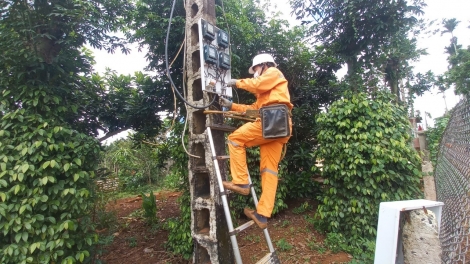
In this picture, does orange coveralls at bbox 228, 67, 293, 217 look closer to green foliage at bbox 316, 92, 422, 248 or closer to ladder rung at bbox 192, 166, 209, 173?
ladder rung at bbox 192, 166, 209, 173

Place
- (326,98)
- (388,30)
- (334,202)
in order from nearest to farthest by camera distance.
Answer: (334,202) → (388,30) → (326,98)

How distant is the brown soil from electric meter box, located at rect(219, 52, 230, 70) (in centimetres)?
295

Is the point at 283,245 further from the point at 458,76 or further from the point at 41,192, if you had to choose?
the point at 458,76

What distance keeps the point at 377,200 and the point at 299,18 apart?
4958mm

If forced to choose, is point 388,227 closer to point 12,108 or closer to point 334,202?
point 334,202

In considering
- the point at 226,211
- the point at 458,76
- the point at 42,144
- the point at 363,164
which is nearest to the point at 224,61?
the point at 226,211

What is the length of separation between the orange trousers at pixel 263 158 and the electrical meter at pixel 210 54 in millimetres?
1016

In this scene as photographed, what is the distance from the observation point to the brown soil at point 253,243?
4.11 metres

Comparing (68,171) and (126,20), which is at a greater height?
(126,20)

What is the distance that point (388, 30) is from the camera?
5.77 metres

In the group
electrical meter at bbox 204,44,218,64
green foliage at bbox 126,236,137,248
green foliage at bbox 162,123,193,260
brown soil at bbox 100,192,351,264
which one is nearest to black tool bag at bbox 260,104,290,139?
electrical meter at bbox 204,44,218,64

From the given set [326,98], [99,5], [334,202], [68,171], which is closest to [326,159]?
[334,202]

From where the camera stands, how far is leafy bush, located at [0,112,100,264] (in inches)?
113

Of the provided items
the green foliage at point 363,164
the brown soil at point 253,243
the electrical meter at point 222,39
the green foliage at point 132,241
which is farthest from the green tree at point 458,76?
the green foliage at point 132,241
